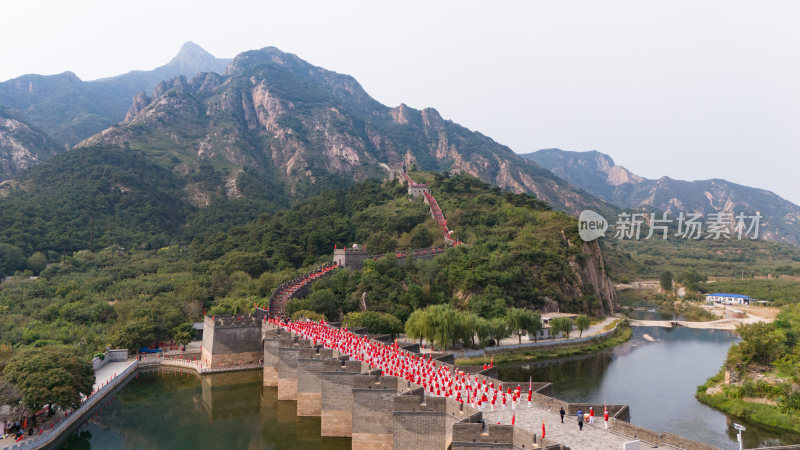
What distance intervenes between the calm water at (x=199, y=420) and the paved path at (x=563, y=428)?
1067cm

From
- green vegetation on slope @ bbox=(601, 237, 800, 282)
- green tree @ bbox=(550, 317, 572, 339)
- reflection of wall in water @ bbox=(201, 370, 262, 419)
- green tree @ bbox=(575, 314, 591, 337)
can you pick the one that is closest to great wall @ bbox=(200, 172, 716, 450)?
reflection of wall in water @ bbox=(201, 370, 262, 419)

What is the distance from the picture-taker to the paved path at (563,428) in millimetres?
17656

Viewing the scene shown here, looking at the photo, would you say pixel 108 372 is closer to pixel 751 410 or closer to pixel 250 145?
pixel 751 410

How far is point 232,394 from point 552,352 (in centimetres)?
3122

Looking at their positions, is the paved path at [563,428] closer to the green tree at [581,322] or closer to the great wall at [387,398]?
the great wall at [387,398]

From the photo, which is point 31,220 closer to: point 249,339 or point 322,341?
point 249,339

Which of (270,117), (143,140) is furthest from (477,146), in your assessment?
(143,140)

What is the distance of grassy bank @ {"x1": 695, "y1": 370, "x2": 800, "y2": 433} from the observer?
31781mm

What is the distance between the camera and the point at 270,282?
58.2m

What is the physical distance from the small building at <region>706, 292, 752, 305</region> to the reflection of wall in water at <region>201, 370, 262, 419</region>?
262 ft

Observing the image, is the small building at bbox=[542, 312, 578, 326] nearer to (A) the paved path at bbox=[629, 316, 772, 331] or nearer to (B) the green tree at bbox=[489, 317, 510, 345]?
(B) the green tree at bbox=[489, 317, 510, 345]

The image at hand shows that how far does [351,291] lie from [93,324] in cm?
2520

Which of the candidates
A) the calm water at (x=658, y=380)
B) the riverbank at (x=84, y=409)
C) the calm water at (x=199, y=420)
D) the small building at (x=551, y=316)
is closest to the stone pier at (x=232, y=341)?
the calm water at (x=199, y=420)

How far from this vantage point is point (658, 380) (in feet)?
143
